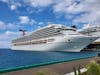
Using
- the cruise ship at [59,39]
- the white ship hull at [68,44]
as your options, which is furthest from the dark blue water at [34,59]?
the cruise ship at [59,39]

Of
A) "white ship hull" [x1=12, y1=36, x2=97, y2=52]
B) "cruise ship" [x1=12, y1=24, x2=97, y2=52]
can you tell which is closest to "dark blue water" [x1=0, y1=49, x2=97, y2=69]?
"white ship hull" [x1=12, y1=36, x2=97, y2=52]

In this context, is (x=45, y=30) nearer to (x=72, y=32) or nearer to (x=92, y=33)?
(x=72, y=32)

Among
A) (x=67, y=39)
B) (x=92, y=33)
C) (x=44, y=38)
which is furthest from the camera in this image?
(x=92, y=33)

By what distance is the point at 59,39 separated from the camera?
2574 inches

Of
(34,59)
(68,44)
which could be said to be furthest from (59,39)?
(34,59)

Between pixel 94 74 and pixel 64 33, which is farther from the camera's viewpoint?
pixel 64 33

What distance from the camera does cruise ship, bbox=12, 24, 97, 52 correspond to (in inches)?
2537

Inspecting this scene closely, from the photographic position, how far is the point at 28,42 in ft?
290

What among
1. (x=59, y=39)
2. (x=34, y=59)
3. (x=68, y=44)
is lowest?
(x=34, y=59)

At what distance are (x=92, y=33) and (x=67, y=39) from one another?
117 feet

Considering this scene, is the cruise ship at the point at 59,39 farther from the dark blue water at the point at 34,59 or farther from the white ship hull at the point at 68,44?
the dark blue water at the point at 34,59

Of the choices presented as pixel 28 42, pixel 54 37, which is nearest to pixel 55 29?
pixel 54 37

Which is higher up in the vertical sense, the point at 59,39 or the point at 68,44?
the point at 59,39

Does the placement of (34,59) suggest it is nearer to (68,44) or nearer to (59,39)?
(59,39)
